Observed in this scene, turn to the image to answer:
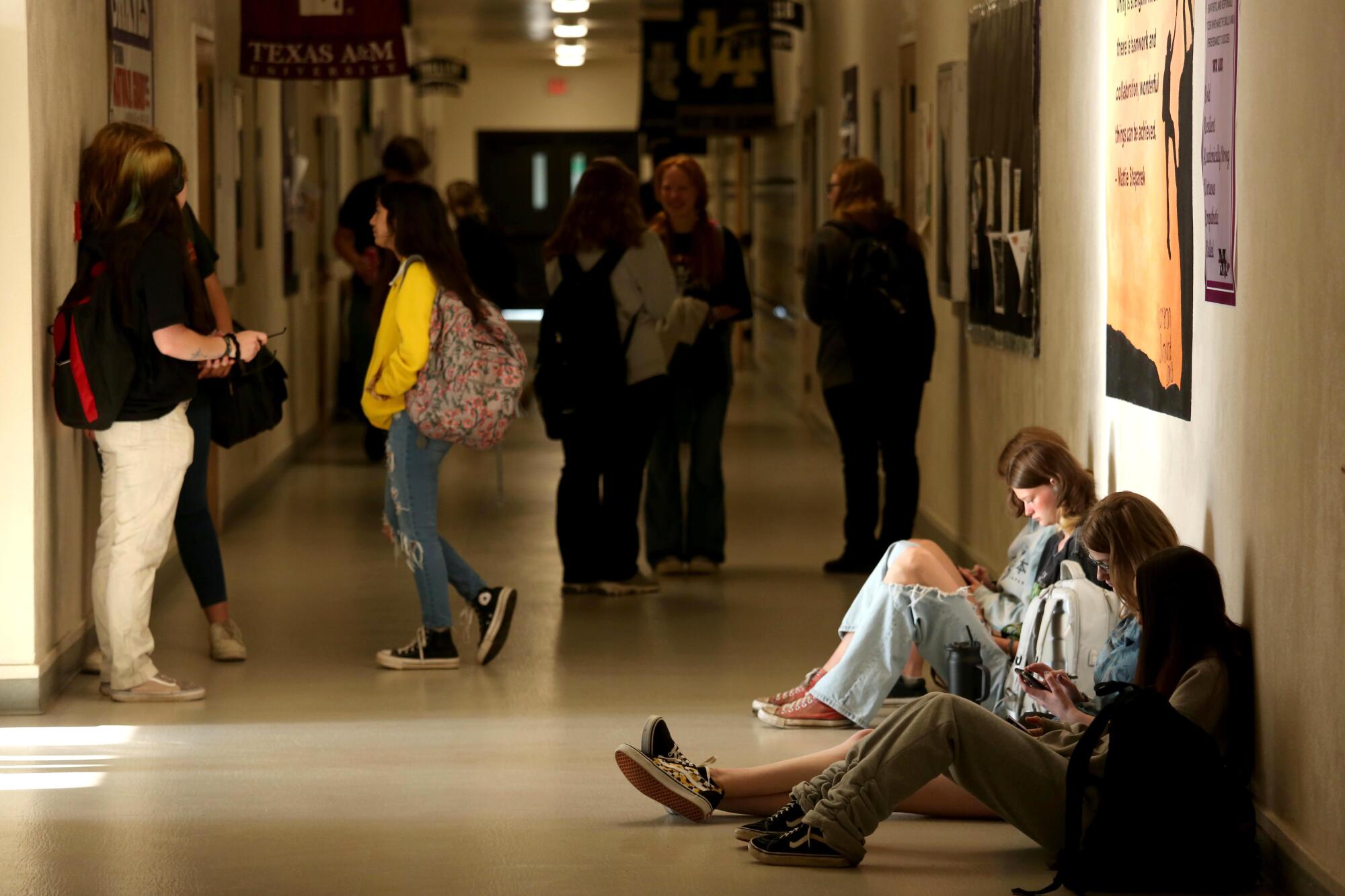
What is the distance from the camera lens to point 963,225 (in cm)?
703

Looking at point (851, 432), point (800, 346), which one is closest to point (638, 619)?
point (851, 432)

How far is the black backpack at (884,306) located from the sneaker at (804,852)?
3467mm

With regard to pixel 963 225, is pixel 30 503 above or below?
below

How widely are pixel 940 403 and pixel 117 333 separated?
4.10m

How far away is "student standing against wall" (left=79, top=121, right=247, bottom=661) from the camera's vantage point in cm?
493

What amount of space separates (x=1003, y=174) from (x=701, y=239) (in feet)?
4.31

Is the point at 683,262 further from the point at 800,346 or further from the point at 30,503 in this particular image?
the point at 800,346

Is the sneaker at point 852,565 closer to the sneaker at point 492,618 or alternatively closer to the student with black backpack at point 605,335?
→ the student with black backpack at point 605,335

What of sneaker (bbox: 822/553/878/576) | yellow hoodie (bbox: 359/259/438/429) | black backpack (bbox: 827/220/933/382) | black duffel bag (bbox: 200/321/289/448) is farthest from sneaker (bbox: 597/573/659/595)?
black duffel bag (bbox: 200/321/289/448)

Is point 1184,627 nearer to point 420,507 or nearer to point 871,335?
point 420,507

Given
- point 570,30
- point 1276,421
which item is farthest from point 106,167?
point 570,30

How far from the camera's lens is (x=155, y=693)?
5059 mm

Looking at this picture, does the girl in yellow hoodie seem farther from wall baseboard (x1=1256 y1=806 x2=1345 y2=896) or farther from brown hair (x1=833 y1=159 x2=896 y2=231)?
wall baseboard (x1=1256 y1=806 x2=1345 y2=896)

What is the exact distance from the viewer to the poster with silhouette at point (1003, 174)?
19.5ft
